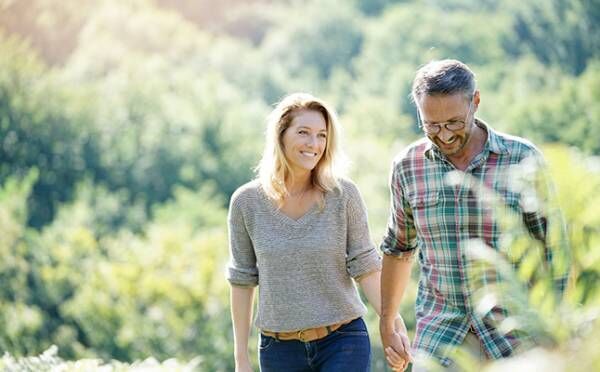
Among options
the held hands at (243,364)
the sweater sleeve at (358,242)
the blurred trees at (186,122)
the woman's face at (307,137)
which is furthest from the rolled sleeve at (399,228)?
the blurred trees at (186,122)

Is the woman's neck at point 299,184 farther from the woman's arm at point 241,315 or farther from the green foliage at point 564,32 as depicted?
the green foliage at point 564,32

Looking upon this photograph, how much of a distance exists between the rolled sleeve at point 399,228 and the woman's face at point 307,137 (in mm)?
403

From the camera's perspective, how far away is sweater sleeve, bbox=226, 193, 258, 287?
458 centimetres

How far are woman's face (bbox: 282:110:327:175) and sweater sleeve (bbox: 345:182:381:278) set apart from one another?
199 mm

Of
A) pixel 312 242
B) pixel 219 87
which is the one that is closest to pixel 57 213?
pixel 219 87

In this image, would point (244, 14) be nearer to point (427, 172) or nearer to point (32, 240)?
point (32, 240)

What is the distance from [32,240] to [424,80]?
37.7 meters

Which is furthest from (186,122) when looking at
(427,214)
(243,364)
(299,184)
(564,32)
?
(427,214)

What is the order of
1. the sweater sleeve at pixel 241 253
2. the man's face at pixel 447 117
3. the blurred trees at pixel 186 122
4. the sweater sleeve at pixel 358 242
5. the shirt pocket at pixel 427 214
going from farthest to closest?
1. the blurred trees at pixel 186 122
2. the sweater sleeve at pixel 241 253
3. the sweater sleeve at pixel 358 242
4. the shirt pocket at pixel 427 214
5. the man's face at pixel 447 117

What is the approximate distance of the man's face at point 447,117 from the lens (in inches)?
145

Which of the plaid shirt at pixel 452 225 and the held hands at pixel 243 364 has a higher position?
the plaid shirt at pixel 452 225

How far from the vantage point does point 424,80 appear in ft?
12.3

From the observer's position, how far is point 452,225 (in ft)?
12.7

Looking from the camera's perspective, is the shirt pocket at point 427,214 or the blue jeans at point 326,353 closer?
the shirt pocket at point 427,214
